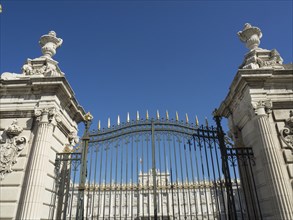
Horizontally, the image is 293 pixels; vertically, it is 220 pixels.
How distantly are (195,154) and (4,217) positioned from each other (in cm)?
636

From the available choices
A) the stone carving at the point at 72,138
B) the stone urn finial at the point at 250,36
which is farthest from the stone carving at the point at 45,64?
the stone urn finial at the point at 250,36

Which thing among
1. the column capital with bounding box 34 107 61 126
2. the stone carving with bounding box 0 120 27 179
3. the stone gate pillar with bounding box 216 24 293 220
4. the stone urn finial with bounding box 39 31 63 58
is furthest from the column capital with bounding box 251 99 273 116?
the stone urn finial with bounding box 39 31 63 58

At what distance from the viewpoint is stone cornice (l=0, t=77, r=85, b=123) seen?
783 cm

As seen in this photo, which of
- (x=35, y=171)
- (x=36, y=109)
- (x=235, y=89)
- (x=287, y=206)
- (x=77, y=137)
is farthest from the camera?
(x=77, y=137)

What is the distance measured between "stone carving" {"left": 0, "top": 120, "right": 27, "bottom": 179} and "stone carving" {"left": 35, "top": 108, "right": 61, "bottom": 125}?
0.74 m

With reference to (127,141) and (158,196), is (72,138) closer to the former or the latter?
(127,141)

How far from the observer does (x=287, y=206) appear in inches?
246

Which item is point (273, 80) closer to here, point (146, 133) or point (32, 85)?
point (146, 133)

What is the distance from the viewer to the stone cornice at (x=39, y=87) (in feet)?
25.7

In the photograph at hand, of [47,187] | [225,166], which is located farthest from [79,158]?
[225,166]

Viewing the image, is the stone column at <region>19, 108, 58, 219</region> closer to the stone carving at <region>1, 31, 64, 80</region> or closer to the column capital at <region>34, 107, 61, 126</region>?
the column capital at <region>34, 107, 61, 126</region>

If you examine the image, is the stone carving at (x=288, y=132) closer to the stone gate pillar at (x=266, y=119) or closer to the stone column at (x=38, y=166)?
the stone gate pillar at (x=266, y=119)

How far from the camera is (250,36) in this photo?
9.30 meters

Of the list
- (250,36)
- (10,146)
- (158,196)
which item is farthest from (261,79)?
(158,196)
